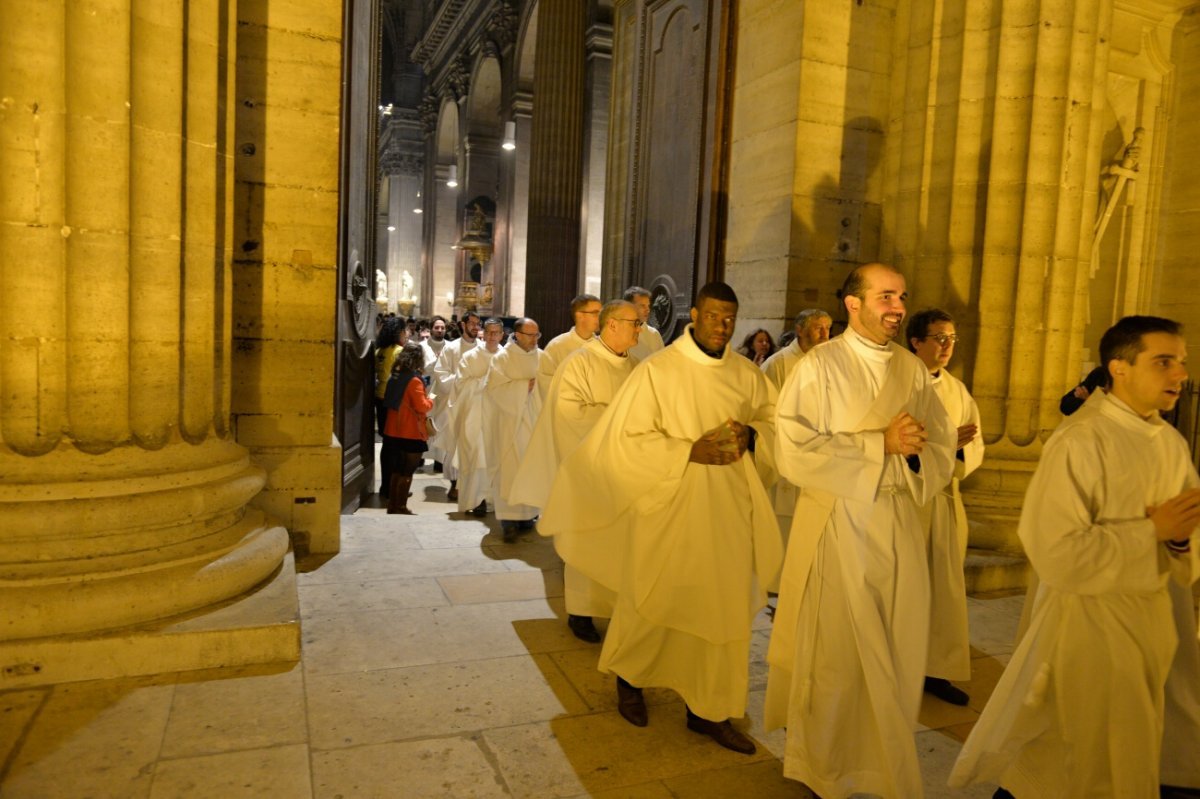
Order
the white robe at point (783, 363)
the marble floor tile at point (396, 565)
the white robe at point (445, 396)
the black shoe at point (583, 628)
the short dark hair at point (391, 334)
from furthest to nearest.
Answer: the white robe at point (445, 396)
the short dark hair at point (391, 334)
the white robe at point (783, 363)
the marble floor tile at point (396, 565)
the black shoe at point (583, 628)

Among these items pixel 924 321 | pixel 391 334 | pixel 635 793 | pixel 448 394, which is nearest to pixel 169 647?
pixel 635 793

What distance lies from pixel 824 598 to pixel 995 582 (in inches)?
134

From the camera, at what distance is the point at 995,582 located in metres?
5.77

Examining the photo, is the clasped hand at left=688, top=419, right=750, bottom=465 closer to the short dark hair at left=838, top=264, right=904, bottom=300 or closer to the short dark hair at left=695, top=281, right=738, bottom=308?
the short dark hair at left=695, top=281, right=738, bottom=308

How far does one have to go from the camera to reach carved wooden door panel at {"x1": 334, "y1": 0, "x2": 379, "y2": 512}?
281 inches

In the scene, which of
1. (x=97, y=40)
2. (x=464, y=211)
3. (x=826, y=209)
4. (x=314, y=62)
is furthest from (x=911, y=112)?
(x=464, y=211)

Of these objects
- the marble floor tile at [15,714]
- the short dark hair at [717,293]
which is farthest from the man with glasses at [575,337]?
the marble floor tile at [15,714]

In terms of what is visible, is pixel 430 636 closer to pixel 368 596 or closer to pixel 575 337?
pixel 368 596

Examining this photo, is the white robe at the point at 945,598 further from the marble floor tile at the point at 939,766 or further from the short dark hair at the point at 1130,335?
the short dark hair at the point at 1130,335

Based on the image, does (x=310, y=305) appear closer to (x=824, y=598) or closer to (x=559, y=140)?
(x=824, y=598)

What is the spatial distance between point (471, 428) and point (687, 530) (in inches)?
197

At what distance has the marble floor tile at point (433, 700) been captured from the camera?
3.47 m

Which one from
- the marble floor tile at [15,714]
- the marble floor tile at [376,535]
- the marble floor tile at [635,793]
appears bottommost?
the marble floor tile at [635,793]

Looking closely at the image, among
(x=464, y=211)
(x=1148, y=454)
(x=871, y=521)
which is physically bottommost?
(x=871, y=521)
